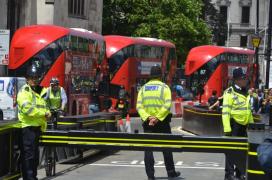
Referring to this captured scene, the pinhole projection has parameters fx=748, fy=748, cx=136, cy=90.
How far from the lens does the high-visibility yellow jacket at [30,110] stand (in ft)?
35.4

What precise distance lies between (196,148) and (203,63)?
34.0m

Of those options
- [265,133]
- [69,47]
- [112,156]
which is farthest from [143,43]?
[265,133]

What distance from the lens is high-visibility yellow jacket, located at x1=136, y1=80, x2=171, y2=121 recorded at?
1188cm

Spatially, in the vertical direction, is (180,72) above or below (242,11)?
below

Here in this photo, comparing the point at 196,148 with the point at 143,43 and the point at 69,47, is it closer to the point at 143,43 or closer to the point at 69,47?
the point at 69,47

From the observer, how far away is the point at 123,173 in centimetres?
Answer: 1363

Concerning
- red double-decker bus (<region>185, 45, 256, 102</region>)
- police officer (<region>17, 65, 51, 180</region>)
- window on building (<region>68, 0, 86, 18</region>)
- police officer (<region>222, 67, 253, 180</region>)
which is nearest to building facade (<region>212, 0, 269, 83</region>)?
window on building (<region>68, 0, 86, 18</region>)

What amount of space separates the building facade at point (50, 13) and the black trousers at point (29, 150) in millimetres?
26125

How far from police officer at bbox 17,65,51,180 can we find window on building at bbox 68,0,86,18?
37.5 meters

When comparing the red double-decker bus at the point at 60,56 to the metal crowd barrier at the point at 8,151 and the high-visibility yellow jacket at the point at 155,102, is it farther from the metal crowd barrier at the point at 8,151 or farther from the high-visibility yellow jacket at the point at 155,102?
the metal crowd barrier at the point at 8,151

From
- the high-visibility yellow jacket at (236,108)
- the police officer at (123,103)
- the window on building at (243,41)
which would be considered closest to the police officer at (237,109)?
the high-visibility yellow jacket at (236,108)

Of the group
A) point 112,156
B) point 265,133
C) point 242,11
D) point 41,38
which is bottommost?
point 112,156

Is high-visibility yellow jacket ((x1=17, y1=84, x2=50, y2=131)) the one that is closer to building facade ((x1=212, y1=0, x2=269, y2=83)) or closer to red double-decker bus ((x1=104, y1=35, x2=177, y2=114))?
red double-decker bus ((x1=104, y1=35, x2=177, y2=114))

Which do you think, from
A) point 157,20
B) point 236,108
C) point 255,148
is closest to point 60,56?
point 236,108
